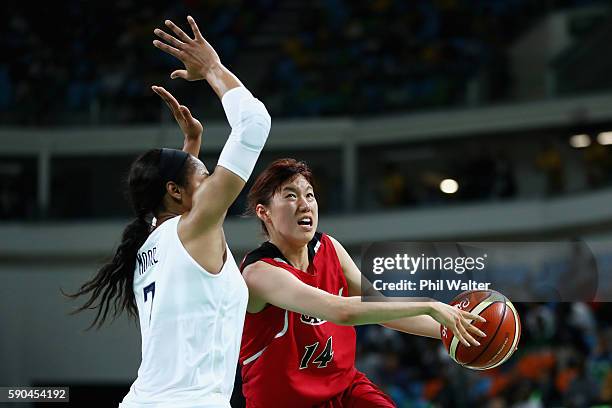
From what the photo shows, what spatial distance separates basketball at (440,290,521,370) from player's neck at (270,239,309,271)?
2.21ft

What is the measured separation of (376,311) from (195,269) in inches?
31.0

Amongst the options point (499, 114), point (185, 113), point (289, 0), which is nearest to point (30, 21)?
point (289, 0)

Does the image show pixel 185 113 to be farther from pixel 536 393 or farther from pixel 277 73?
pixel 277 73

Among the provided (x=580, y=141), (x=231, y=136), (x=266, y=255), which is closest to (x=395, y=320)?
(x=266, y=255)

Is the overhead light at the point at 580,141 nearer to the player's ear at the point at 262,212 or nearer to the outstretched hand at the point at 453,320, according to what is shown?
the player's ear at the point at 262,212

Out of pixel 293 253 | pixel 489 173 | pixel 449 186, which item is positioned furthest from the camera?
pixel 449 186

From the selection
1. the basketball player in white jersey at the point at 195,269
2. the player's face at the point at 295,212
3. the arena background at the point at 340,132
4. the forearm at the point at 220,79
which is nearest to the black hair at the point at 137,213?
the basketball player in white jersey at the point at 195,269

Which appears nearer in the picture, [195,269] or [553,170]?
[195,269]

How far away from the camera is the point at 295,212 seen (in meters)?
4.35

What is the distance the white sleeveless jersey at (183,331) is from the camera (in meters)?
3.42

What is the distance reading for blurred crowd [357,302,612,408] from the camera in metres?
10.0

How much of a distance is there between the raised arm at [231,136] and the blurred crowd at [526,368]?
699 cm

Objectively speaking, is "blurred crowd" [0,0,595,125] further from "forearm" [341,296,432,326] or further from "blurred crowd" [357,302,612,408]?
"forearm" [341,296,432,326]

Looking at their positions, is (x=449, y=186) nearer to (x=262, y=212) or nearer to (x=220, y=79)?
(x=262, y=212)
